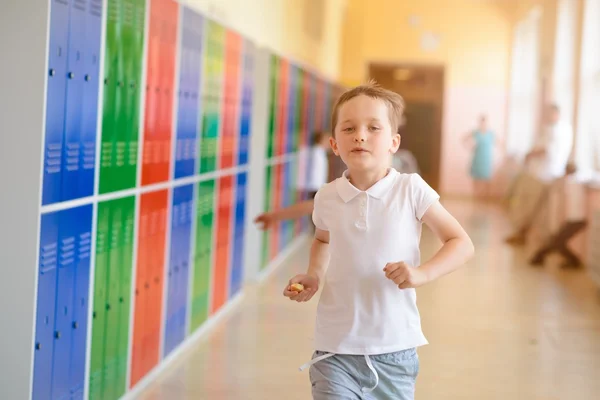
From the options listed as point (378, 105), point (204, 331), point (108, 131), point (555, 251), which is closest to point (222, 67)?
point (204, 331)

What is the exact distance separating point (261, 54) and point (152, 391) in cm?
359

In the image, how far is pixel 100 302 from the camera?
3.54m

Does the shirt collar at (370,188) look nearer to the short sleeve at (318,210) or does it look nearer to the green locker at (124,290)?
the short sleeve at (318,210)

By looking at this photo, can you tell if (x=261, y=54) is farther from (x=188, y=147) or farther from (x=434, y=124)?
(x=434, y=124)

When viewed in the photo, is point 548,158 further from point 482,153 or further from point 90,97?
point 90,97

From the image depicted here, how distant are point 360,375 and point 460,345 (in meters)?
3.12

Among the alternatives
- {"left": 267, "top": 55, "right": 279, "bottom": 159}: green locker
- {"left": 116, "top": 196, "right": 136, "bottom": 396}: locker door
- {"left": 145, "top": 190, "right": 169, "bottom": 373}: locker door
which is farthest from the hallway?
{"left": 267, "top": 55, "right": 279, "bottom": 159}: green locker

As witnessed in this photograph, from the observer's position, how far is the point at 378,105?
2.37 metres

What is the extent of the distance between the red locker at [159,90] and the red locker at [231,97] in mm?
1221

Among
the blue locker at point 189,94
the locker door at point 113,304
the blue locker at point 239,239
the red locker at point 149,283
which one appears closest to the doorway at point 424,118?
the blue locker at point 239,239

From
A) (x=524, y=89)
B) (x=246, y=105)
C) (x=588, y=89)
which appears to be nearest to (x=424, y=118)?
(x=524, y=89)

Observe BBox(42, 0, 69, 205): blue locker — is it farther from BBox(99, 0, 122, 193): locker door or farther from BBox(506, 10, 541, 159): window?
BBox(506, 10, 541, 159): window

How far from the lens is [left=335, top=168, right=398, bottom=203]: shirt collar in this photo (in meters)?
2.38

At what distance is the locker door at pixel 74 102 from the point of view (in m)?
3.08
